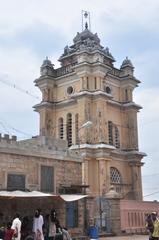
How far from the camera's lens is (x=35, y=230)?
1469cm

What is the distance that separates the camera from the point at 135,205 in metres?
27.8

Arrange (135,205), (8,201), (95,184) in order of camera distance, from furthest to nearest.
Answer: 1. (95,184)
2. (135,205)
3. (8,201)

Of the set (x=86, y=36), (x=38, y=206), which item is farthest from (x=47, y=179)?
(x=86, y=36)

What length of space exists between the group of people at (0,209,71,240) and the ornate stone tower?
50.7 feet

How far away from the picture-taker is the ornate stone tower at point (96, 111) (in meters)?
33.7

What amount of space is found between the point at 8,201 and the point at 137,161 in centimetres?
2129

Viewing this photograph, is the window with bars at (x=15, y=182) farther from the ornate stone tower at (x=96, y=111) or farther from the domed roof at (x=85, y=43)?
the domed roof at (x=85, y=43)

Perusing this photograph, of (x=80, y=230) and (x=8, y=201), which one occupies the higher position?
(x=8, y=201)

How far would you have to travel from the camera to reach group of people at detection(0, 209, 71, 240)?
12923mm

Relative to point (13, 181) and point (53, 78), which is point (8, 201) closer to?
point (13, 181)

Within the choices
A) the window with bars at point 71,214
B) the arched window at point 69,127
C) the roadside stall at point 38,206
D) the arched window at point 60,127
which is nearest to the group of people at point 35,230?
the roadside stall at point 38,206

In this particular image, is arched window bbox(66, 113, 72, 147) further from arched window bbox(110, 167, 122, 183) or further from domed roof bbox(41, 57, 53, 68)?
domed roof bbox(41, 57, 53, 68)

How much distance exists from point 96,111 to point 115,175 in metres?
6.12

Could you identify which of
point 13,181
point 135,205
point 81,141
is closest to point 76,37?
point 81,141
